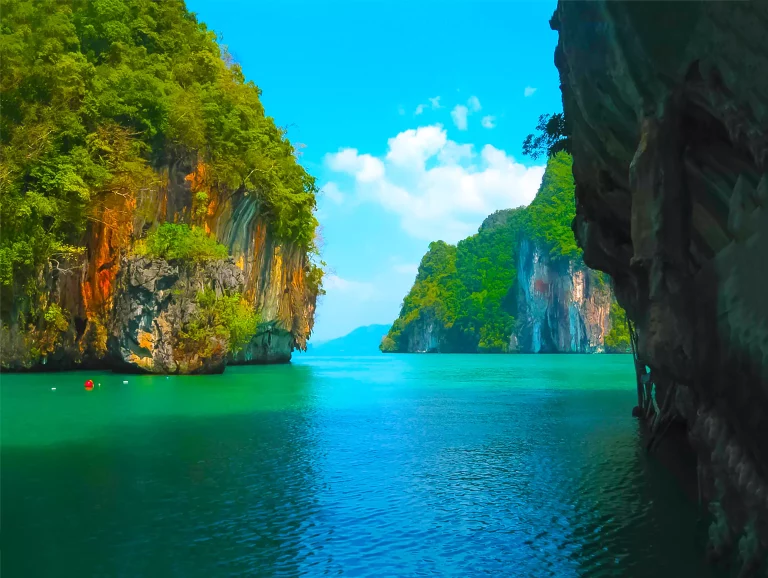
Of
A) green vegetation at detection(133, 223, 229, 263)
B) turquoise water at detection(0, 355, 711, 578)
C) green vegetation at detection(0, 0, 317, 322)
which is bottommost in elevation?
turquoise water at detection(0, 355, 711, 578)

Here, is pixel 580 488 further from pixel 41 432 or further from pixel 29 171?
pixel 29 171

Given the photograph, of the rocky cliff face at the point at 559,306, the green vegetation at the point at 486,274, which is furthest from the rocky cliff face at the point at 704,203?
the green vegetation at the point at 486,274

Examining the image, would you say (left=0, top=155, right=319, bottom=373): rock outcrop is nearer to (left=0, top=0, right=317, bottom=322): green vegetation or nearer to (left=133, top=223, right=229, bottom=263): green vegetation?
(left=133, top=223, right=229, bottom=263): green vegetation

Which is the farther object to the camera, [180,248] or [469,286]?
[469,286]

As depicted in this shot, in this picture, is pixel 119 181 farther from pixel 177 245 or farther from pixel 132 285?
pixel 132 285

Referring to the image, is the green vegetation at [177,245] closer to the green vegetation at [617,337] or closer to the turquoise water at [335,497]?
the turquoise water at [335,497]

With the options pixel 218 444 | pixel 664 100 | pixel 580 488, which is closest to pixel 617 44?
pixel 664 100

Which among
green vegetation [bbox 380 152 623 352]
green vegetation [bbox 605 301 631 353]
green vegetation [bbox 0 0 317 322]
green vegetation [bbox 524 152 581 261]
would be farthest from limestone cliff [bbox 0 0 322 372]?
green vegetation [bbox 605 301 631 353]
